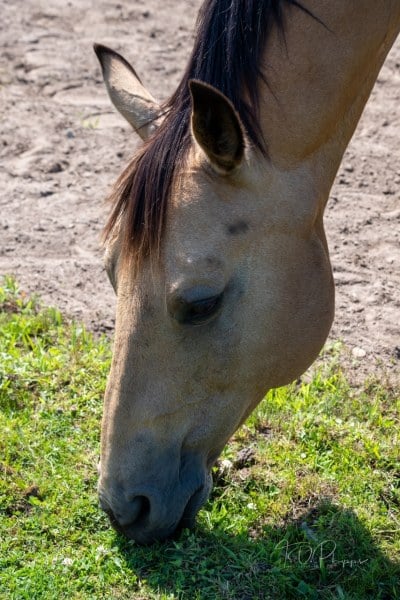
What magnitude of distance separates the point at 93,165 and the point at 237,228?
11.0 feet

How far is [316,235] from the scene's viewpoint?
3.23m

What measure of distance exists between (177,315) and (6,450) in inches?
58.7

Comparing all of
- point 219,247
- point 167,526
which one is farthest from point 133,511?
point 219,247

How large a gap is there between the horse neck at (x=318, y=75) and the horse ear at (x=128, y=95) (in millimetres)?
500

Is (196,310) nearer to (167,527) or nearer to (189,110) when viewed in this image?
(189,110)

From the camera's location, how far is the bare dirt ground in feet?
16.4

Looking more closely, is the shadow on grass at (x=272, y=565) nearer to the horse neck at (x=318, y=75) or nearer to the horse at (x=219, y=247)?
the horse at (x=219, y=247)

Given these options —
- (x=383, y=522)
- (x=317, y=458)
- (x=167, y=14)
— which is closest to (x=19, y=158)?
(x=167, y=14)

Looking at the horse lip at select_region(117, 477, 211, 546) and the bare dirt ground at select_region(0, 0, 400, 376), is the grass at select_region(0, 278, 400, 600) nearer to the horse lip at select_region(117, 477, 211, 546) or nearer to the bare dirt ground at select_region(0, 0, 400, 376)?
the horse lip at select_region(117, 477, 211, 546)

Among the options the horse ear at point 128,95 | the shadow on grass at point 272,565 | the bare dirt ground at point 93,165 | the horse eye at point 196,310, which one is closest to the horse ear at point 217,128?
the horse eye at point 196,310

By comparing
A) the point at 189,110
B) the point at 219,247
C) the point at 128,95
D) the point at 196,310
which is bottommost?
the point at 196,310

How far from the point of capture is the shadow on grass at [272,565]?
3.29m

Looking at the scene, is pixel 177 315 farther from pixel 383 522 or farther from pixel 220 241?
pixel 383 522

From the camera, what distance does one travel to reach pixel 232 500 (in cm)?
374
